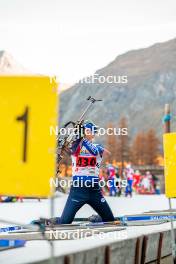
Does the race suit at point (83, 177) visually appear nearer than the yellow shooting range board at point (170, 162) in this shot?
No

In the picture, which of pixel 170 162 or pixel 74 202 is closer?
pixel 170 162

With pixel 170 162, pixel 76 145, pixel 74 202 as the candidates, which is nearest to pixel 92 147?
pixel 76 145

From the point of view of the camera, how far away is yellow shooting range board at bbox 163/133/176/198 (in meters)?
8.48

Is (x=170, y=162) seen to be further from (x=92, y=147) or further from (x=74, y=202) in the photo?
(x=74, y=202)

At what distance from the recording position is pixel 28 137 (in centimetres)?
460

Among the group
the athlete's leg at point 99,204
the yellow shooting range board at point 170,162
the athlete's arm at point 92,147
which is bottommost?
the athlete's leg at point 99,204

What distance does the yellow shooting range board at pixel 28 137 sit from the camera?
14.9 ft

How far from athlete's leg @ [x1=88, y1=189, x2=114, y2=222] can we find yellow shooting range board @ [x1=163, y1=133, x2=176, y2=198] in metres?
1.41

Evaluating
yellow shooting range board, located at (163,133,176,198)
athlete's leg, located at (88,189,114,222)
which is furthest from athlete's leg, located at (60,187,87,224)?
yellow shooting range board, located at (163,133,176,198)

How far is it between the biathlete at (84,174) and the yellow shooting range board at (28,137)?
468 cm

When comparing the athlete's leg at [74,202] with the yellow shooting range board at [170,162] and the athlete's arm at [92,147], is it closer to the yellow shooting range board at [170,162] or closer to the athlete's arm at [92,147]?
the athlete's arm at [92,147]

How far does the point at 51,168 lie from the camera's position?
14.8 ft

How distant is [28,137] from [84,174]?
492 centimetres

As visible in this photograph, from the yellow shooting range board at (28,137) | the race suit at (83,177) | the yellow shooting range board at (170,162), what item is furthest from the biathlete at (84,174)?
the yellow shooting range board at (28,137)
